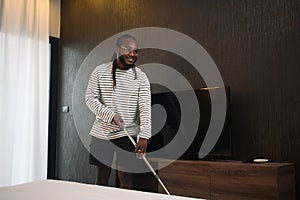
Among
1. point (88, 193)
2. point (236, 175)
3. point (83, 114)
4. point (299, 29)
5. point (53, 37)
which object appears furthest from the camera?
point (53, 37)

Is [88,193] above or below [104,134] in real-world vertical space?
below

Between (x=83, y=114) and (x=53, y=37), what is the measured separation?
1199mm

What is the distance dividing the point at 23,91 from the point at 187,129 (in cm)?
214

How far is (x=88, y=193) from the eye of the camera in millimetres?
1283

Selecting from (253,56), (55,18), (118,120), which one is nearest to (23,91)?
(55,18)

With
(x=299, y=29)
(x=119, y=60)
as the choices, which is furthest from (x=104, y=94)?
(x=299, y=29)

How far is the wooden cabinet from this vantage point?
2121 mm

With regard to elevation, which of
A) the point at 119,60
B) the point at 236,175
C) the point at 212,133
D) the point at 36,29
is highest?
the point at 36,29

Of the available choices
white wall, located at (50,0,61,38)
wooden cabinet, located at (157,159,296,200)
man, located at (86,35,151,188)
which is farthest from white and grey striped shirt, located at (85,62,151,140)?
white wall, located at (50,0,61,38)

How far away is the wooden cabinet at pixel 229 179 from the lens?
6.96 feet

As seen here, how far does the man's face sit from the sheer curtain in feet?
6.13

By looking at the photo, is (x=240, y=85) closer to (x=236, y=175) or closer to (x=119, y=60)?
(x=236, y=175)

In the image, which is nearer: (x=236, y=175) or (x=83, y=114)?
(x=236, y=175)

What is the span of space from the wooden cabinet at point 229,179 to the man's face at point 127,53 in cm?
87
